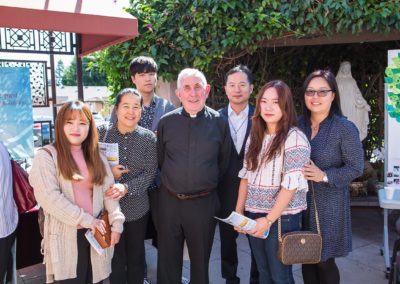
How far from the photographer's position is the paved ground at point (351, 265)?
3596 mm

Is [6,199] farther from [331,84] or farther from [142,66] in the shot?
[331,84]

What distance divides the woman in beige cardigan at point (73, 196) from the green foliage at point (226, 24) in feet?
8.81

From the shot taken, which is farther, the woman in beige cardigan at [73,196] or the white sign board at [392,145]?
the white sign board at [392,145]

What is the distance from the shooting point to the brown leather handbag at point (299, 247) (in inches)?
88.7

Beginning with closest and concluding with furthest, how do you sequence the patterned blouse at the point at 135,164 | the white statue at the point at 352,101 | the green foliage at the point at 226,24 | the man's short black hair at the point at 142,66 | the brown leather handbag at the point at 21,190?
1. the brown leather handbag at the point at 21,190
2. the patterned blouse at the point at 135,164
3. the man's short black hair at the point at 142,66
4. the green foliage at the point at 226,24
5. the white statue at the point at 352,101

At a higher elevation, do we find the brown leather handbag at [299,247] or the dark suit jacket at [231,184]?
the dark suit jacket at [231,184]

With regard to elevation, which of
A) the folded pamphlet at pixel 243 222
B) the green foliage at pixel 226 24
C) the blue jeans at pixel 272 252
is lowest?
the blue jeans at pixel 272 252

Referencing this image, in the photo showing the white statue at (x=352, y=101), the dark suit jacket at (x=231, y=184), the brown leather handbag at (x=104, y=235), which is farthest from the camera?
the white statue at (x=352, y=101)

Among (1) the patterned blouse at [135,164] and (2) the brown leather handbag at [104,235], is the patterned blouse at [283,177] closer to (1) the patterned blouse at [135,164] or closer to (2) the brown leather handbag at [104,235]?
(1) the patterned blouse at [135,164]

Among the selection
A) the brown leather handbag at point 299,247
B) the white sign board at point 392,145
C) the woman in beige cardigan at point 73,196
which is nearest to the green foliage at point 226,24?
the white sign board at point 392,145

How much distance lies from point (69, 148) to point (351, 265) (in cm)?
302

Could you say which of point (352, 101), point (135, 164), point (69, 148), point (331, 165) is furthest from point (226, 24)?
point (69, 148)

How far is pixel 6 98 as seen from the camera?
3.73 metres

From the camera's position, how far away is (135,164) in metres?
2.77
